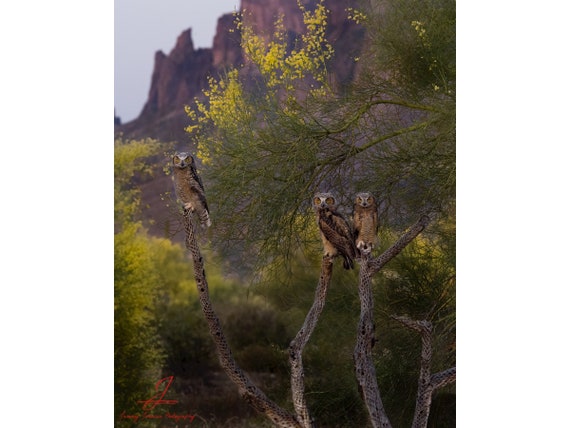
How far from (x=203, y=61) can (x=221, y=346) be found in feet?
6.80

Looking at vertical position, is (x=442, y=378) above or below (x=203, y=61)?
below

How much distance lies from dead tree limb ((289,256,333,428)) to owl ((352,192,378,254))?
12 centimetres

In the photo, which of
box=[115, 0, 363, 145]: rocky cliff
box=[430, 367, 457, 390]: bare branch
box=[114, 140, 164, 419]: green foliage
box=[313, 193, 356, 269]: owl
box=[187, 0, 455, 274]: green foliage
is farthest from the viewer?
box=[114, 140, 164, 419]: green foliage

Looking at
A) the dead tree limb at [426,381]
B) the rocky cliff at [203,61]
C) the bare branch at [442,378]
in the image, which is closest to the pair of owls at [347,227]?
the dead tree limb at [426,381]

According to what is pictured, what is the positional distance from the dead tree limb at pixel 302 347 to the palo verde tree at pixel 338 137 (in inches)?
30.7

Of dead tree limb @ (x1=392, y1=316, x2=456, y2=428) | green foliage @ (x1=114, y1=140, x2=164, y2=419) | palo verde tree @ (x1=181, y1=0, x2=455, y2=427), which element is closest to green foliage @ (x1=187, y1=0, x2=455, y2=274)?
palo verde tree @ (x1=181, y1=0, x2=455, y2=427)

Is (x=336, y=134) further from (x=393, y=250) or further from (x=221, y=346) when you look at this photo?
(x=221, y=346)

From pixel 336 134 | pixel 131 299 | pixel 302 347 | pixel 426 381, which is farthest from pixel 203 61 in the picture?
pixel 426 381

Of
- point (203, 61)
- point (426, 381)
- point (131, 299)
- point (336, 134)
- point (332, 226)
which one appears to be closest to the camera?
point (332, 226)

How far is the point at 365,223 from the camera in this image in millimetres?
2783

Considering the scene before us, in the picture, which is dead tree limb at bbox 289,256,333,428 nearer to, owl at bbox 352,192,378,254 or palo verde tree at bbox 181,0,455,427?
owl at bbox 352,192,378,254

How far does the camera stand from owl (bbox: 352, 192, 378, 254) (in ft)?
9.10
